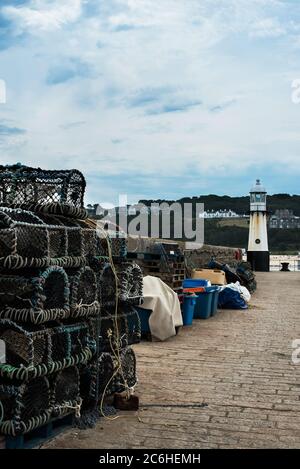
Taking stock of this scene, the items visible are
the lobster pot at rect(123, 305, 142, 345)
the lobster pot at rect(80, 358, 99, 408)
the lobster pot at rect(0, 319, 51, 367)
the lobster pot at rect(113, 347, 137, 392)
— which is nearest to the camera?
the lobster pot at rect(0, 319, 51, 367)

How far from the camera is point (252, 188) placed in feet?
126

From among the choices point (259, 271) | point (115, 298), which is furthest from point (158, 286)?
point (259, 271)

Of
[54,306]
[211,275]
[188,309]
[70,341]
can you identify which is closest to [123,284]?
[70,341]

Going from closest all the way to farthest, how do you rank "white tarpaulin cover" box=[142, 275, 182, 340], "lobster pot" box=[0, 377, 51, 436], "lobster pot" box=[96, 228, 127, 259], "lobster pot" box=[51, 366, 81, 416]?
"lobster pot" box=[0, 377, 51, 436] → "lobster pot" box=[51, 366, 81, 416] → "lobster pot" box=[96, 228, 127, 259] → "white tarpaulin cover" box=[142, 275, 182, 340]

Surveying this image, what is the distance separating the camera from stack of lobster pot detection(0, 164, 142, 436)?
14.9 ft

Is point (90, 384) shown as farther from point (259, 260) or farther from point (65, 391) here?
point (259, 260)

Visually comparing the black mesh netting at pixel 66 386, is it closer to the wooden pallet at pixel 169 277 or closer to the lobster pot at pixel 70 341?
the lobster pot at pixel 70 341

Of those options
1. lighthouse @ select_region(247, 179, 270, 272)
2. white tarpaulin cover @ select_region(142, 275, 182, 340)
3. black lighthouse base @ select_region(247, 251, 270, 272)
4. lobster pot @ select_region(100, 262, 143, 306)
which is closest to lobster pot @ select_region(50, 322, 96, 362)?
lobster pot @ select_region(100, 262, 143, 306)

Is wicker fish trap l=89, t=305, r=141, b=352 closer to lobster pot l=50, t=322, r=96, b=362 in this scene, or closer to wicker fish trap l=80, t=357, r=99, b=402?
lobster pot l=50, t=322, r=96, b=362

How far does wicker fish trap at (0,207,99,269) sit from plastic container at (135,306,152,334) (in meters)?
4.31

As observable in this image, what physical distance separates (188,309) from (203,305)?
48.5 inches

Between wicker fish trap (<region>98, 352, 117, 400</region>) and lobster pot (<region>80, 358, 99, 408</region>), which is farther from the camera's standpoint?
wicker fish trap (<region>98, 352, 117, 400</region>)

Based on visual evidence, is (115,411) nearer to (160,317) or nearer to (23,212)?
(23,212)

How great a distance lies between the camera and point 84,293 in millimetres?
5402
